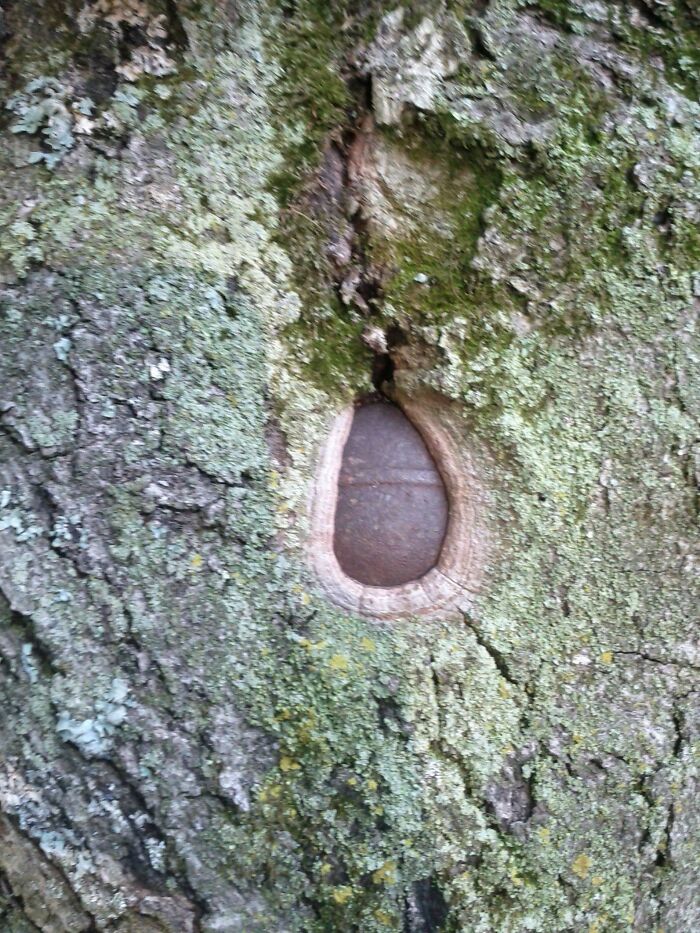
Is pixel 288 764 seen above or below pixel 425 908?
above

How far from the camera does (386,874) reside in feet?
3.25

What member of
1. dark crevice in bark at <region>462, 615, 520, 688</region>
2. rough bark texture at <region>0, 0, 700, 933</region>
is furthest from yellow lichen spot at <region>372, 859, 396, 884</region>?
dark crevice in bark at <region>462, 615, 520, 688</region>

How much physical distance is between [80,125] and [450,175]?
20.2 inches

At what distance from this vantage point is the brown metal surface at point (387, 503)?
1.08 metres

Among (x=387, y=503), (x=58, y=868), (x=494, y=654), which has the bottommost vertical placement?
(x=58, y=868)

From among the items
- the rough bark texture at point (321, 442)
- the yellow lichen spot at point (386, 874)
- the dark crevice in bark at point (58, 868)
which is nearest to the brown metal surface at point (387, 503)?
the rough bark texture at point (321, 442)

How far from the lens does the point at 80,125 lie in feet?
3.24

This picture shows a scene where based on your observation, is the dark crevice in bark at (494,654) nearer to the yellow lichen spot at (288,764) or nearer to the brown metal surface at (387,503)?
the brown metal surface at (387,503)

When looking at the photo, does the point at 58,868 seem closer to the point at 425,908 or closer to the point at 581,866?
the point at 425,908

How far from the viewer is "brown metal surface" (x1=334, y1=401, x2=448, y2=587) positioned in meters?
1.08

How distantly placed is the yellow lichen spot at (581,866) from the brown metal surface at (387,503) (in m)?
0.46

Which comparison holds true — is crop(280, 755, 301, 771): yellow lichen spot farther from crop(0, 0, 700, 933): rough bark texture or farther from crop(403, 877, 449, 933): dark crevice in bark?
crop(403, 877, 449, 933): dark crevice in bark

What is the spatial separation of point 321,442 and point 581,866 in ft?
2.35

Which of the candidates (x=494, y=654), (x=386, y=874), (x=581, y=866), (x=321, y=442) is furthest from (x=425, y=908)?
(x=321, y=442)
